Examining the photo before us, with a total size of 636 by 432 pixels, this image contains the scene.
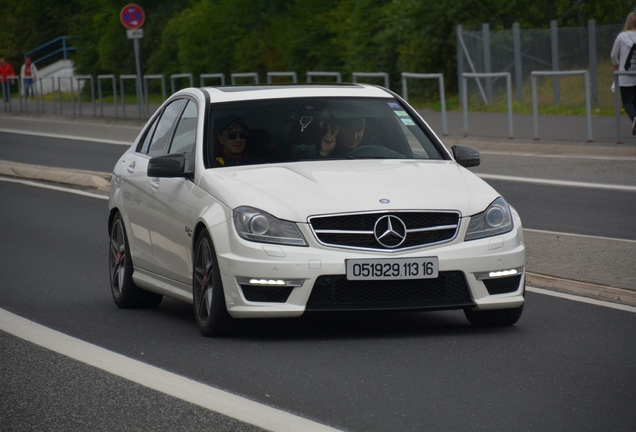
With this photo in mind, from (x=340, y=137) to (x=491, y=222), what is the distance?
150 centimetres

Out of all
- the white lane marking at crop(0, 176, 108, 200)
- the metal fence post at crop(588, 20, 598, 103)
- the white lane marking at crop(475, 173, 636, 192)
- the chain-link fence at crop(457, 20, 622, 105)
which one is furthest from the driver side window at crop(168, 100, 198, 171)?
the metal fence post at crop(588, 20, 598, 103)

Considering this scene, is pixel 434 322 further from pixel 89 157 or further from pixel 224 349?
pixel 89 157

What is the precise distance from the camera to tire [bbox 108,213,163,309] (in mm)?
10359

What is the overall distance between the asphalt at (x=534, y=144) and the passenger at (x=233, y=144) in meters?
2.67

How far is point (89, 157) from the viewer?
28969 millimetres

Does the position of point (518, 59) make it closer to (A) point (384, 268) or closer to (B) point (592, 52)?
(B) point (592, 52)

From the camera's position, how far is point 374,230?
323 inches

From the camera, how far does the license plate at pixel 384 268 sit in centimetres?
819

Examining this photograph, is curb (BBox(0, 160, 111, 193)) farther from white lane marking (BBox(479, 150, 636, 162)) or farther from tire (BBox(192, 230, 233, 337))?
tire (BBox(192, 230, 233, 337))

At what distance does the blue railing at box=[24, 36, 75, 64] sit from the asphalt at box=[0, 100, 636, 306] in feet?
59.3

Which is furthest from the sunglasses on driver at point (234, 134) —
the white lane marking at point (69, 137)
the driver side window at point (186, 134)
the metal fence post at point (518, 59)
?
the metal fence post at point (518, 59)

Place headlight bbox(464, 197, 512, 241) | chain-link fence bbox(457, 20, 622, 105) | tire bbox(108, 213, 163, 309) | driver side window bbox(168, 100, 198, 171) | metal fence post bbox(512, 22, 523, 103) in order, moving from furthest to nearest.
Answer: metal fence post bbox(512, 22, 523, 103)
chain-link fence bbox(457, 20, 622, 105)
tire bbox(108, 213, 163, 309)
driver side window bbox(168, 100, 198, 171)
headlight bbox(464, 197, 512, 241)

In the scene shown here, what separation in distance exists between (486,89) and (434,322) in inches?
1098

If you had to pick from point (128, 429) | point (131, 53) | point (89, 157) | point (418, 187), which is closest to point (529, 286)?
point (418, 187)
